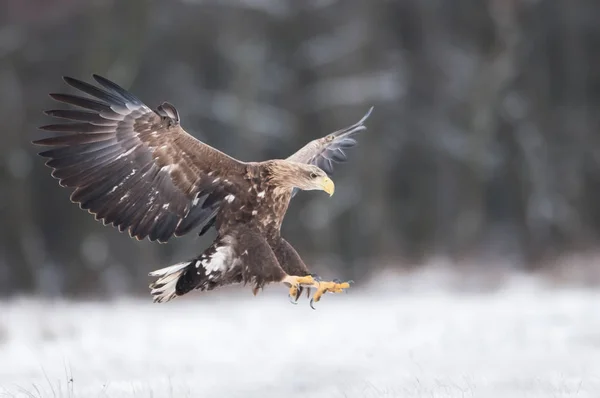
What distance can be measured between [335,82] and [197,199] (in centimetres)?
1249

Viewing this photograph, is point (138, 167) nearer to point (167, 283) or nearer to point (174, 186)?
point (174, 186)

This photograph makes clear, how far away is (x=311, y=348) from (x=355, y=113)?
10.1 metres

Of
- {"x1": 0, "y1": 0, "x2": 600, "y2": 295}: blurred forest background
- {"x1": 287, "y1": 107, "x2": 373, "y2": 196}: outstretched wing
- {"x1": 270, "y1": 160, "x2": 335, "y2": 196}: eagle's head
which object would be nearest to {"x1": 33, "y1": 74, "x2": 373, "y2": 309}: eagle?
{"x1": 270, "y1": 160, "x2": 335, "y2": 196}: eagle's head

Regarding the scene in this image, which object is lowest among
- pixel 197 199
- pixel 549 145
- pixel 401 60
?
pixel 197 199

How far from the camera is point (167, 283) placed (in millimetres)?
6500

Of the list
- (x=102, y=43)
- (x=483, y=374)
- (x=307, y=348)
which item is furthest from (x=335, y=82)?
(x=483, y=374)

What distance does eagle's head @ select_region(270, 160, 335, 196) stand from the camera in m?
6.32

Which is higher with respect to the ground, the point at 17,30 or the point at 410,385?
the point at 17,30

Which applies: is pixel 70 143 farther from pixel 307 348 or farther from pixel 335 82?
pixel 335 82

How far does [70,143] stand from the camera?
638 centimetres

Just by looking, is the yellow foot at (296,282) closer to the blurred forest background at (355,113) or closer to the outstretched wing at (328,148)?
the outstretched wing at (328,148)

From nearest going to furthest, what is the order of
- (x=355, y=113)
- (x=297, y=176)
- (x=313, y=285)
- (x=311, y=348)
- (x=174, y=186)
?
(x=313, y=285) < (x=297, y=176) < (x=174, y=186) < (x=311, y=348) < (x=355, y=113)

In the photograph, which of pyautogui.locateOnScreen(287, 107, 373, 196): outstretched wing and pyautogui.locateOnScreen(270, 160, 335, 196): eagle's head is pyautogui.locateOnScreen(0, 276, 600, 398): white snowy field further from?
pyautogui.locateOnScreen(287, 107, 373, 196): outstretched wing

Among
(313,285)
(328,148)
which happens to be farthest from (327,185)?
(328,148)
